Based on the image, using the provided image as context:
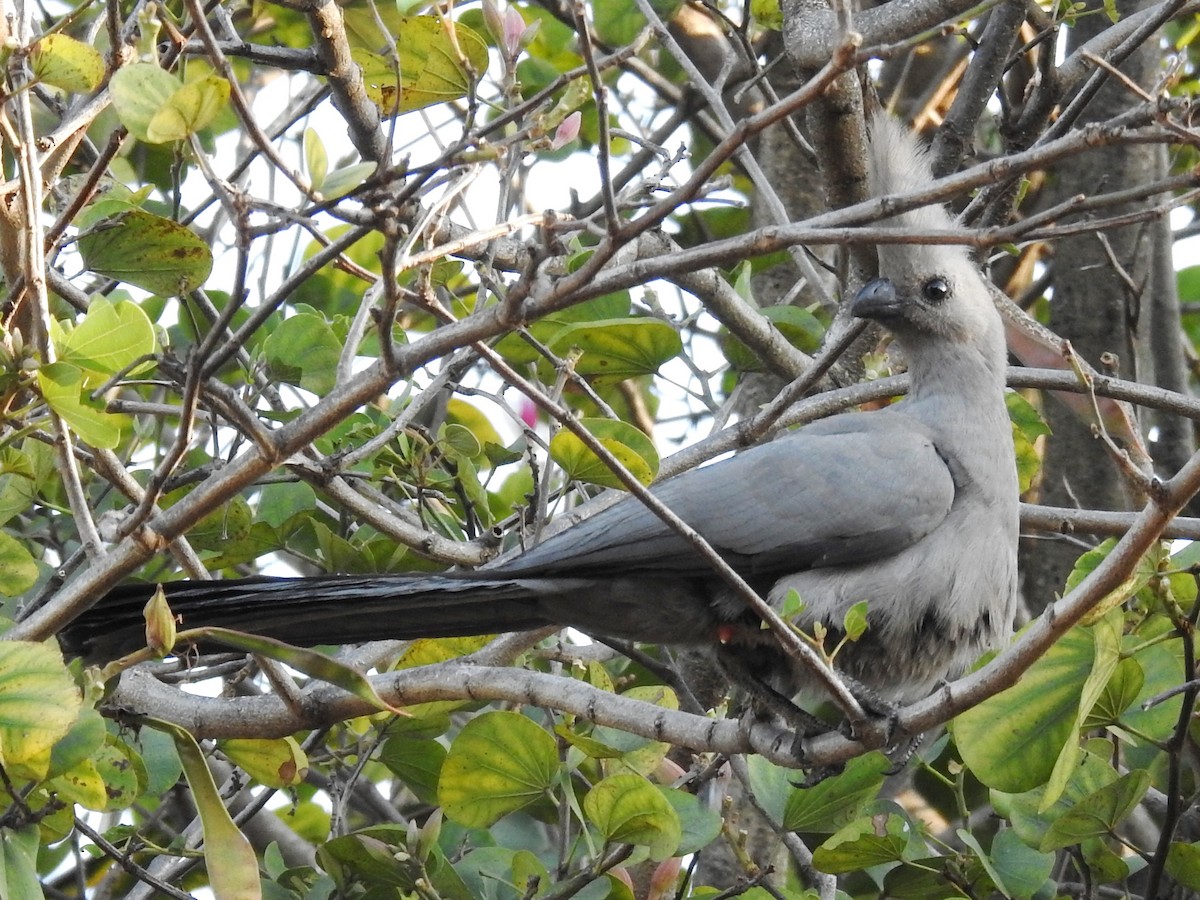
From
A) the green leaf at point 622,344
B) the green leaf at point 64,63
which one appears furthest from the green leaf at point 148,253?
the green leaf at point 622,344

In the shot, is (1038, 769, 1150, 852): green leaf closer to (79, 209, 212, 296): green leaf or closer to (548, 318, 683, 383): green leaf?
(548, 318, 683, 383): green leaf

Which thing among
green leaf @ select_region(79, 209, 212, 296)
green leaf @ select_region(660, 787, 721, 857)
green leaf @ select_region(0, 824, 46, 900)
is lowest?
green leaf @ select_region(660, 787, 721, 857)

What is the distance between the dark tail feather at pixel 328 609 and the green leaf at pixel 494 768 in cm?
32

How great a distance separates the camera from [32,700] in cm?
243

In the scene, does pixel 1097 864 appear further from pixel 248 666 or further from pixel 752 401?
pixel 752 401

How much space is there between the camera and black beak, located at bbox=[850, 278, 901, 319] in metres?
4.18

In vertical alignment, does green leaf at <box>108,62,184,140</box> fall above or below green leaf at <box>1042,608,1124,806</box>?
above

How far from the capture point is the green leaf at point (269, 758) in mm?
3227

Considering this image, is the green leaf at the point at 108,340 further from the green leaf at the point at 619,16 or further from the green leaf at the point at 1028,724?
the green leaf at the point at 619,16

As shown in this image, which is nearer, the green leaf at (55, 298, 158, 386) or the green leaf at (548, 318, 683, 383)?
the green leaf at (55, 298, 158, 386)

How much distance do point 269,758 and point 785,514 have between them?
1469mm

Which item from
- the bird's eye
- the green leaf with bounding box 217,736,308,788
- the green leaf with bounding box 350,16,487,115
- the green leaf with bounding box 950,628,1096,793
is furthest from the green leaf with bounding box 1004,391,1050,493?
the green leaf with bounding box 217,736,308,788

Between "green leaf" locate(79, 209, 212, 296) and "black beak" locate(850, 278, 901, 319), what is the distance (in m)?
2.03

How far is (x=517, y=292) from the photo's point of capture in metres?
2.30
